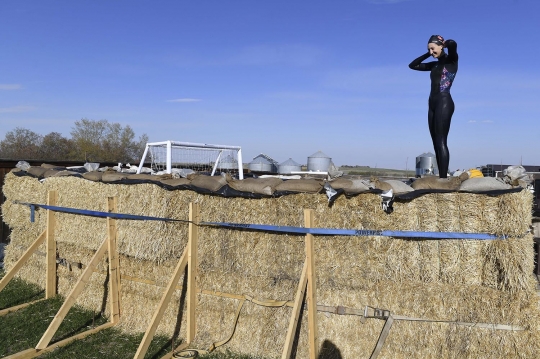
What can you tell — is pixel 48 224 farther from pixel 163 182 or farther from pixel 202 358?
pixel 202 358

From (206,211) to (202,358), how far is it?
6.51ft

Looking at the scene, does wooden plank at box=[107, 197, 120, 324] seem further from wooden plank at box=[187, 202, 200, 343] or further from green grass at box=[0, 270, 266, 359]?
wooden plank at box=[187, 202, 200, 343]

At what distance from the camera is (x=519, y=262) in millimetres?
4766

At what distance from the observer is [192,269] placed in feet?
20.9

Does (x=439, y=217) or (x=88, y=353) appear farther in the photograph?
(x=88, y=353)

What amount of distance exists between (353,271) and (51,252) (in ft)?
19.4

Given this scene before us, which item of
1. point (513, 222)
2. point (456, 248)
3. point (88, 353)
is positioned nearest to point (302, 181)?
point (456, 248)

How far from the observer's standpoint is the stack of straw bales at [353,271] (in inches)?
193

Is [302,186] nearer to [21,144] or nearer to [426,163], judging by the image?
[426,163]

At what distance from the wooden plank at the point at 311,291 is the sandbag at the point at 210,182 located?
56.4 inches

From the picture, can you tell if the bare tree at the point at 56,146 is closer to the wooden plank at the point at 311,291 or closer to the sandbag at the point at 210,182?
the sandbag at the point at 210,182

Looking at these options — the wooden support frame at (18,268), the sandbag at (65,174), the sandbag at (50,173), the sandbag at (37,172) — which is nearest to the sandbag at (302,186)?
the sandbag at (65,174)

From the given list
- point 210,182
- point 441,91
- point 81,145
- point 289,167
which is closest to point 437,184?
point 441,91

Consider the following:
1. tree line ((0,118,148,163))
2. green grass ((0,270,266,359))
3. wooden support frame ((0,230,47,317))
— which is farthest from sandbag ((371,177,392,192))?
tree line ((0,118,148,163))
